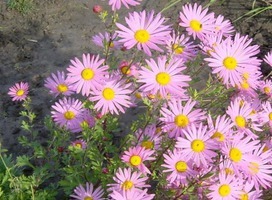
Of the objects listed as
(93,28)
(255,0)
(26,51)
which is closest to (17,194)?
(26,51)

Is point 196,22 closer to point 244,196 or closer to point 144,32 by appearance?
point 144,32

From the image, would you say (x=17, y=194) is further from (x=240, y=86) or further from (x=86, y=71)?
(x=240, y=86)

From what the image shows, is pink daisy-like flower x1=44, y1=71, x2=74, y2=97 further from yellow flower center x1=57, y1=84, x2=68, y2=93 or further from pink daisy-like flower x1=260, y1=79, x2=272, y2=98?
pink daisy-like flower x1=260, y1=79, x2=272, y2=98

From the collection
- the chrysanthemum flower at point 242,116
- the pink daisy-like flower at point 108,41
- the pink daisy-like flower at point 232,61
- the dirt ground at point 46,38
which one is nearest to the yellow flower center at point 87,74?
the pink daisy-like flower at point 108,41

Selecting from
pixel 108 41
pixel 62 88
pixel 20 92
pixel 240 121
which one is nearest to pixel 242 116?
pixel 240 121

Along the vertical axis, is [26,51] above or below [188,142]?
above
